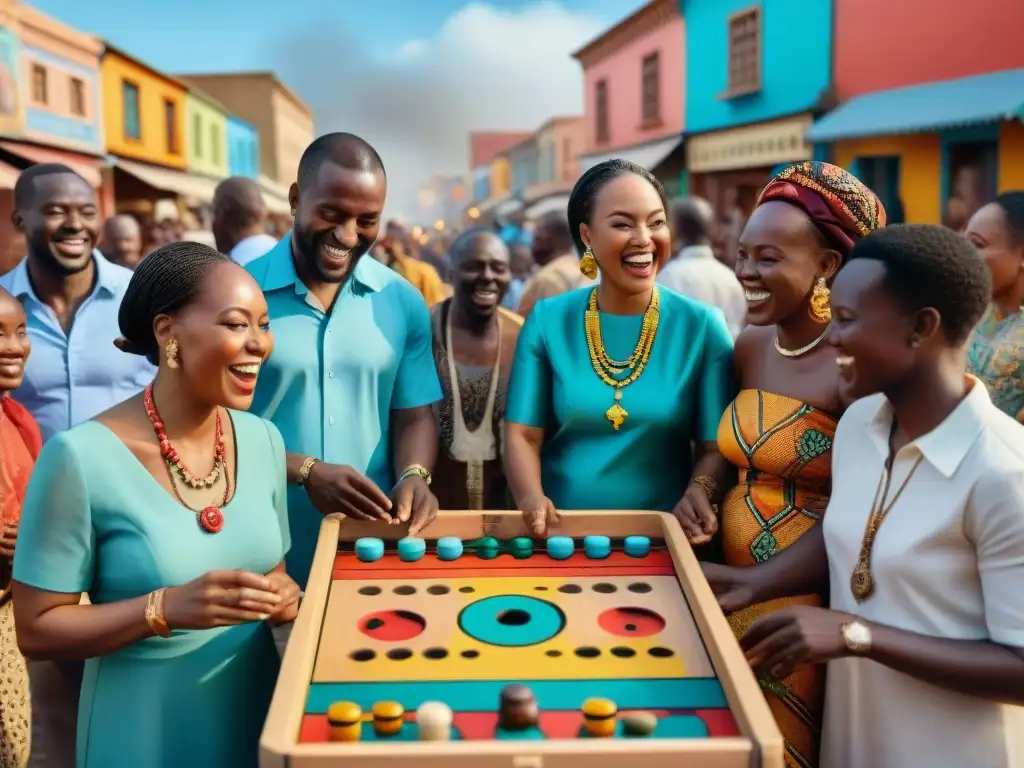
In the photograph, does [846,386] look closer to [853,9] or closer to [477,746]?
[477,746]

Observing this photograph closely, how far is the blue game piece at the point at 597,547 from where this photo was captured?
235 centimetres

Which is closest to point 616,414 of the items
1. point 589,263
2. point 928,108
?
point 589,263

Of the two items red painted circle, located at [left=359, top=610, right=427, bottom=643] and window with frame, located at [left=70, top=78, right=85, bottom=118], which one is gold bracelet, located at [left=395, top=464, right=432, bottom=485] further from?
window with frame, located at [left=70, top=78, right=85, bottom=118]

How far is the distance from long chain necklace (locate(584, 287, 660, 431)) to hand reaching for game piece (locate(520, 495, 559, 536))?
1.42 feet

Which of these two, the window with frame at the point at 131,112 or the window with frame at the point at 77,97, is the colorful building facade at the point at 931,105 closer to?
the window with frame at the point at 77,97

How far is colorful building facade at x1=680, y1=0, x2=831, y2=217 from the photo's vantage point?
1429 cm

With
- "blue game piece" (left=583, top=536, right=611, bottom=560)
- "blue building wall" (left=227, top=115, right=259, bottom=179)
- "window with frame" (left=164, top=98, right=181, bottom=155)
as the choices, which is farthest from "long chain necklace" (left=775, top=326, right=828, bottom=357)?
"blue building wall" (left=227, top=115, right=259, bottom=179)

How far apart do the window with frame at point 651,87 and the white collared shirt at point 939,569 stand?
19852 millimetres

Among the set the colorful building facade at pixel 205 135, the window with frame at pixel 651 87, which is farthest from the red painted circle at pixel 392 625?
the colorful building facade at pixel 205 135

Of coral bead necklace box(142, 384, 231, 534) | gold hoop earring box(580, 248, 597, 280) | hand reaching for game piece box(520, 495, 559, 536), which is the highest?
gold hoop earring box(580, 248, 597, 280)

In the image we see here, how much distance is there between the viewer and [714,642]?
5.98 ft

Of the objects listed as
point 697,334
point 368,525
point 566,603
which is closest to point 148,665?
point 368,525

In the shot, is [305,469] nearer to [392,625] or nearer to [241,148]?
[392,625]

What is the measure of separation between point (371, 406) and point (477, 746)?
5.74 feet
